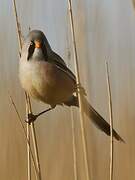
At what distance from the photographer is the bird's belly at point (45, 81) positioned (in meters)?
1.83

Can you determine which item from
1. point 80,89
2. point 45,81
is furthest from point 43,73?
point 80,89

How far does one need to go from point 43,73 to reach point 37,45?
0.32ft

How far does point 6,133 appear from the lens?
2188 mm

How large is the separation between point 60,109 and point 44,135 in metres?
0.13

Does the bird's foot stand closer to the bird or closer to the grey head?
the bird

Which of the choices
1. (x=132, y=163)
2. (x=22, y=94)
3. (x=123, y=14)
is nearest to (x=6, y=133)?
(x=22, y=94)

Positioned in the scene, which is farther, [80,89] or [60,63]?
[60,63]

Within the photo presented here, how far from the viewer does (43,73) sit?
183 cm

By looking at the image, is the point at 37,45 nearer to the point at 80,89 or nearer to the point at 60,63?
the point at 60,63

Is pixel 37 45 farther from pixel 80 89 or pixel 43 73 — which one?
pixel 80 89

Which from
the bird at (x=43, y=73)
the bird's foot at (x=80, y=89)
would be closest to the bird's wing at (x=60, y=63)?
the bird at (x=43, y=73)

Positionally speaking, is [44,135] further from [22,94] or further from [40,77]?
[40,77]

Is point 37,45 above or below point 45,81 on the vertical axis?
above

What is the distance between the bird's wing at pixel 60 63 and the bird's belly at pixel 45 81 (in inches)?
0.5
